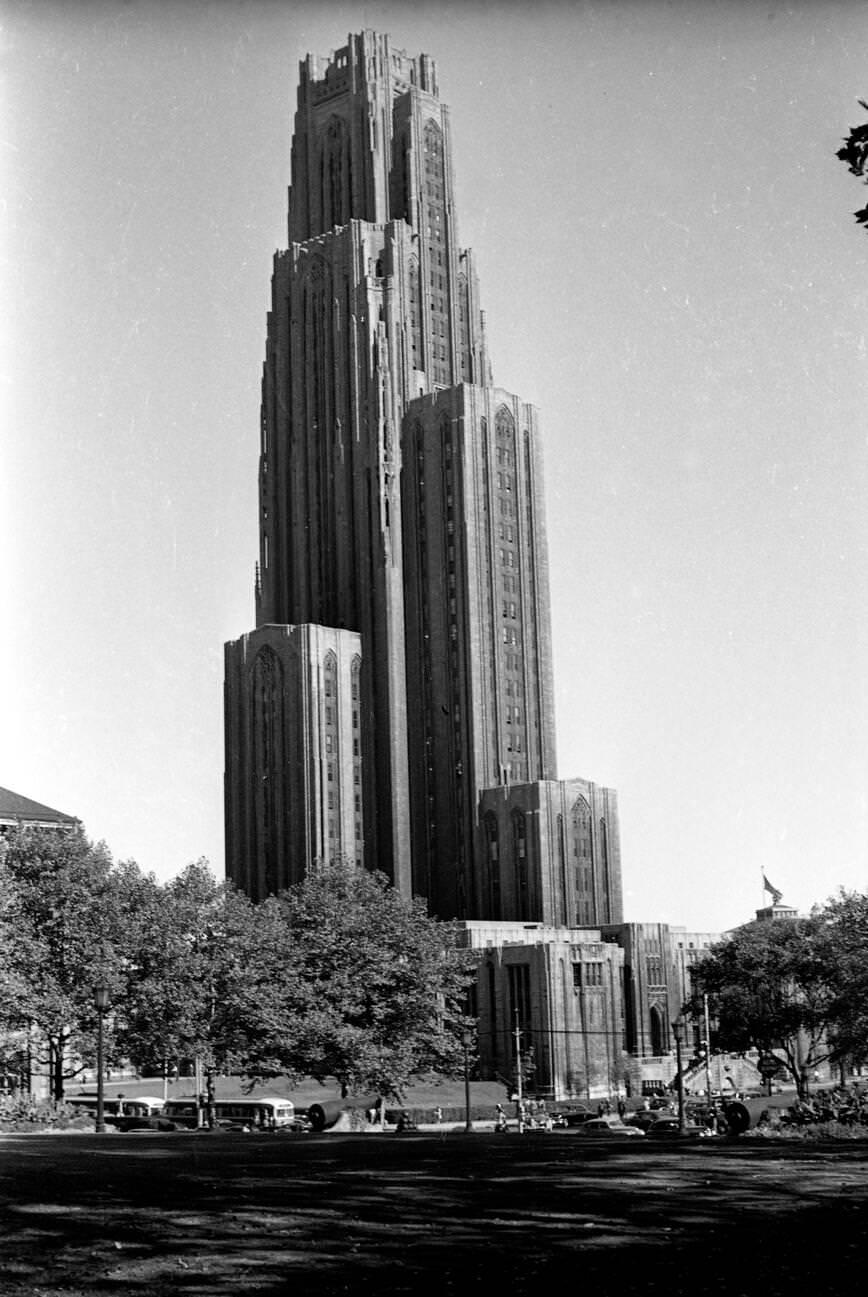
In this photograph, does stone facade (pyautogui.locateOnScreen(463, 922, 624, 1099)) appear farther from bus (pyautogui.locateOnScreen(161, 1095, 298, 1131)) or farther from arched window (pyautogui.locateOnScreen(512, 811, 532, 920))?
bus (pyautogui.locateOnScreen(161, 1095, 298, 1131))

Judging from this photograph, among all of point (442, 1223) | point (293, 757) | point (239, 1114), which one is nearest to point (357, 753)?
point (293, 757)

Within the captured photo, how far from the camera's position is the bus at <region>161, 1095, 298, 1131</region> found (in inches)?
3499

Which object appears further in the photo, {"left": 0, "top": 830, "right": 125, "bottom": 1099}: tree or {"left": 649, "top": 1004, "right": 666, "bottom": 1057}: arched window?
{"left": 649, "top": 1004, "right": 666, "bottom": 1057}: arched window

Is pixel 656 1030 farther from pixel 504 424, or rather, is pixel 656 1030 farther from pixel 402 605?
pixel 504 424

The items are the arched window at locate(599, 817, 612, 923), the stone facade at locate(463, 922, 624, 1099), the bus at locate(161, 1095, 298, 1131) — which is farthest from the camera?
the arched window at locate(599, 817, 612, 923)

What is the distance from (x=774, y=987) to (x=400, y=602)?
73281 mm

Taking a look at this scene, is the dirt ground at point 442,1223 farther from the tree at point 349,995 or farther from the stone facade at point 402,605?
the stone facade at point 402,605

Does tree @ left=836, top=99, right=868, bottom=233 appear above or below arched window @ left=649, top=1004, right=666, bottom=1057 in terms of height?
above

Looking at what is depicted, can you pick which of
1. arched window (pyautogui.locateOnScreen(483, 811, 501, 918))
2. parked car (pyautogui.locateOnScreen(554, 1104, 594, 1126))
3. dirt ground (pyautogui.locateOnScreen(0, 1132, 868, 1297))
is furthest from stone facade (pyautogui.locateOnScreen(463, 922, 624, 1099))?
dirt ground (pyautogui.locateOnScreen(0, 1132, 868, 1297))

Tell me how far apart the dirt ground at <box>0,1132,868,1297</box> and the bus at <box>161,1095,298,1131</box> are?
59703mm

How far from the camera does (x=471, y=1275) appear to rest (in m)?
18.7

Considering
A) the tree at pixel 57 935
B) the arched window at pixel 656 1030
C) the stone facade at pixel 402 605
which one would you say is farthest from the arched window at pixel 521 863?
the tree at pixel 57 935

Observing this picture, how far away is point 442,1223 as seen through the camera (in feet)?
71.9

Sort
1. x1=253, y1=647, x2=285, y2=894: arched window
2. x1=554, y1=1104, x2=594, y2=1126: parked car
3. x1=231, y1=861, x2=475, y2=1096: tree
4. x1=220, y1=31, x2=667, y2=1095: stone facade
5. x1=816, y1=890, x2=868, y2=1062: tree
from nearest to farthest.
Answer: x1=231, y1=861, x2=475, y2=1096: tree < x1=816, y1=890, x2=868, y2=1062: tree < x1=554, y1=1104, x2=594, y2=1126: parked car < x1=220, y1=31, x2=667, y2=1095: stone facade < x1=253, y1=647, x2=285, y2=894: arched window
